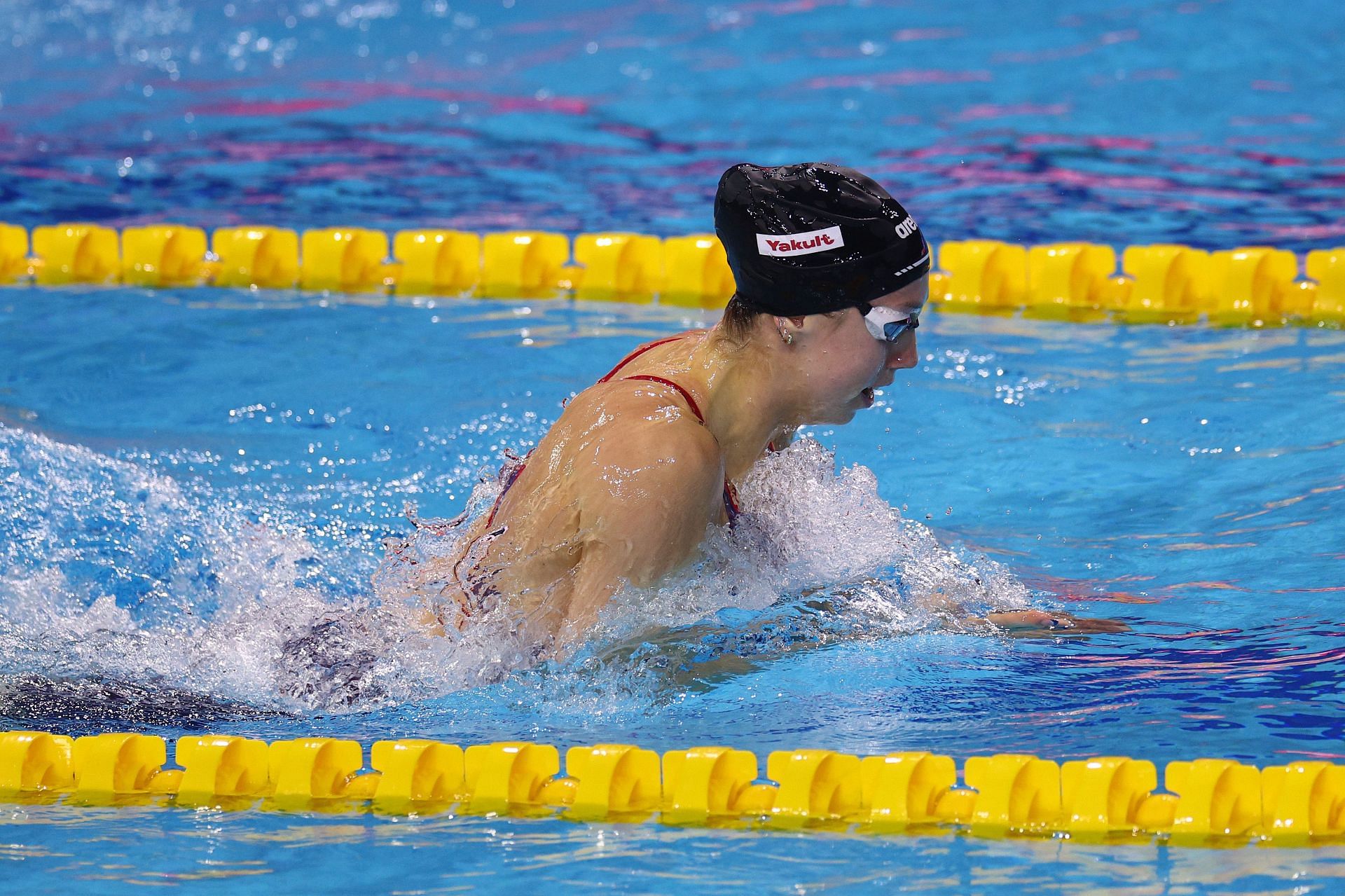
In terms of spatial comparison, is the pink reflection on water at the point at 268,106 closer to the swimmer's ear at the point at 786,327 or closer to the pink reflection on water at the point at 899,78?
the pink reflection on water at the point at 899,78

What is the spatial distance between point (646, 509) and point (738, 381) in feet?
1.13

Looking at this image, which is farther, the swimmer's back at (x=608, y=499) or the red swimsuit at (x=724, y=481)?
the red swimsuit at (x=724, y=481)

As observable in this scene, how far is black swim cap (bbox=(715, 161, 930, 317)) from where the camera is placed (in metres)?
2.71

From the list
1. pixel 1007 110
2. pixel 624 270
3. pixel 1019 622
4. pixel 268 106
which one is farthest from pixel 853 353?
pixel 268 106

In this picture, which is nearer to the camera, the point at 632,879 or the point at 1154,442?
the point at 632,879

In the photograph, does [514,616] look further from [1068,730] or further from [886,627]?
[1068,730]

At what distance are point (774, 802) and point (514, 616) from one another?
0.60 metres

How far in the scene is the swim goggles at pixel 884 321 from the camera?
108 inches

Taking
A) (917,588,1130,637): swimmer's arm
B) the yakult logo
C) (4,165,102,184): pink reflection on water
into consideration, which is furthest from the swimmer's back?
(4,165,102,184): pink reflection on water

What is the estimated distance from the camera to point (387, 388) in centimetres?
504

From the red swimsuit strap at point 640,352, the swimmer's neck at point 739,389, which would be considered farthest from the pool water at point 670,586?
the red swimsuit strap at point 640,352

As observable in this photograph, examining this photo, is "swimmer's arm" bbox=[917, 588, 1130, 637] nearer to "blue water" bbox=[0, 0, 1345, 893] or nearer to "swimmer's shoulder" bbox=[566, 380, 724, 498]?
"blue water" bbox=[0, 0, 1345, 893]

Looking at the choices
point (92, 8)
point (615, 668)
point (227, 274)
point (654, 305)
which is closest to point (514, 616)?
point (615, 668)

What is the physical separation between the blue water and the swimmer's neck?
0.94 feet
